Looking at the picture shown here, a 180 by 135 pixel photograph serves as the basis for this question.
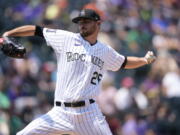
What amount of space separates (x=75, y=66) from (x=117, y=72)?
5600 mm

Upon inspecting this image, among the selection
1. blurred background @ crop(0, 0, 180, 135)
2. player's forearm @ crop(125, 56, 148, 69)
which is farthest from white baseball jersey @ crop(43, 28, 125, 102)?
blurred background @ crop(0, 0, 180, 135)

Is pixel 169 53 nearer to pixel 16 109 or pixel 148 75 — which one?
pixel 148 75

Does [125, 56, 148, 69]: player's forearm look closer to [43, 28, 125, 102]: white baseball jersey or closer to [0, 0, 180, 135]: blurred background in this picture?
[43, 28, 125, 102]: white baseball jersey

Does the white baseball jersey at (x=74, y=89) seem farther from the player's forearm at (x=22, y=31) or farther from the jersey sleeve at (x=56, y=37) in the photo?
the player's forearm at (x=22, y=31)

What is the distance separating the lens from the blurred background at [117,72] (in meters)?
10.5

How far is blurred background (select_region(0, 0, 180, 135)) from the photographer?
10.5 m

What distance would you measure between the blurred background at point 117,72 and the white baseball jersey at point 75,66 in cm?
330

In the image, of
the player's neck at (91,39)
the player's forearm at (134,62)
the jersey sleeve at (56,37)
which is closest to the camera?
the jersey sleeve at (56,37)

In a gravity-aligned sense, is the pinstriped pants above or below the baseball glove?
below

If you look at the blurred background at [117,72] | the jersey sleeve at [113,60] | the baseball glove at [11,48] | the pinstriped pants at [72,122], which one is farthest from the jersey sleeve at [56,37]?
the blurred background at [117,72]

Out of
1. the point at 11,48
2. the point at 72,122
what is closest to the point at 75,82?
the point at 72,122

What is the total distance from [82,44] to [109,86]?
4.56 metres

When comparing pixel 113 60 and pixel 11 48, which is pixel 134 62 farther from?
pixel 11 48

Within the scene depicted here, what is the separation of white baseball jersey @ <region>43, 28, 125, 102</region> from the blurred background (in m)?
3.30
